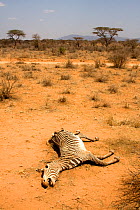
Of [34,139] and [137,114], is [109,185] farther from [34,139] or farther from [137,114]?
[137,114]

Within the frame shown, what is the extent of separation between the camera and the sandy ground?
331 cm

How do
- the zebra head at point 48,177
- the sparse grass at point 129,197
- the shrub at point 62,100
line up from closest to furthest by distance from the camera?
the sparse grass at point 129,197
the zebra head at point 48,177
the shrub at point 62,100

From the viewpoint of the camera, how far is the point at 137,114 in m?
7.05

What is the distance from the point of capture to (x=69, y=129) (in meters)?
5.76

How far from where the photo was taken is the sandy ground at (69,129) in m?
3.31

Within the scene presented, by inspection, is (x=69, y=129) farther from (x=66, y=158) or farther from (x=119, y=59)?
(x=119, y=59)

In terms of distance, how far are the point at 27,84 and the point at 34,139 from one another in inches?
249

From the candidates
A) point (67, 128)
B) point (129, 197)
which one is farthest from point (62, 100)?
point (129, 197)

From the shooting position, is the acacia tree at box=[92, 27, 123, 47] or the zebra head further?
the acacia tree at box=[92, 27, 123, 47]

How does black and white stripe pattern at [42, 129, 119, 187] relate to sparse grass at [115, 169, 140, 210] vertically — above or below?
above

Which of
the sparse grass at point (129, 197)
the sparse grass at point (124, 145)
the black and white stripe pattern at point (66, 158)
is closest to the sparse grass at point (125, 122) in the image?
the sparse grass at point (124, 145)

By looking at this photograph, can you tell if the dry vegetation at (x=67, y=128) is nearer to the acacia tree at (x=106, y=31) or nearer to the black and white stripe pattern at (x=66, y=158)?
the black and white stripe pattern at (x=66, y=158)

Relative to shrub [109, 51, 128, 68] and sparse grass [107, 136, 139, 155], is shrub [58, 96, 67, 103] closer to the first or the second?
sparse grass [107, 136, 139, 155]

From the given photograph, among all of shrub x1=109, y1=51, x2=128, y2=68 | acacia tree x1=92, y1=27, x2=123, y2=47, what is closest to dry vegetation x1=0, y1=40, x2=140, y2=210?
shrub x1=109, y1=51, x2=128, y2=68
